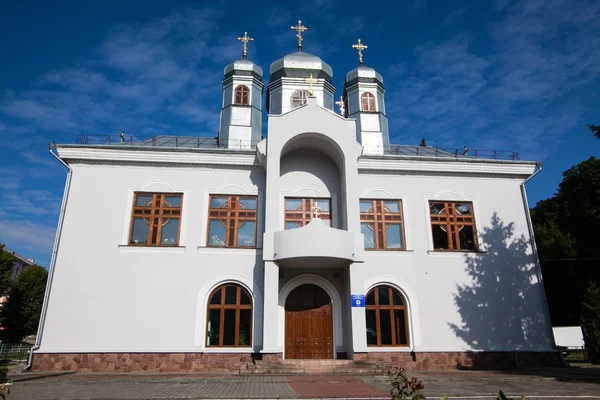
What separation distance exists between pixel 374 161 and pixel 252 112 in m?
6.44

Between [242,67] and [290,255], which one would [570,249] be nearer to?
[290,255]

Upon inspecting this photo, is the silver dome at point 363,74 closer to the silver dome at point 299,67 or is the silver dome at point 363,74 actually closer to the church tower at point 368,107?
the church tower at point 368,107

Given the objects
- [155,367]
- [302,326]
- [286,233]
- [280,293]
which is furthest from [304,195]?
[155,367]

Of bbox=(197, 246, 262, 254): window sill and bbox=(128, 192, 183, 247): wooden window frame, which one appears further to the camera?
bbox=(128, 192, 183, 247): wooden window frame

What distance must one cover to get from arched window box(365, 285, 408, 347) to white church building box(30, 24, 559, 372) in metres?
0.04

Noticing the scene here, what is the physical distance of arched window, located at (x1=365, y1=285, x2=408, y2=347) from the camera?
13.8m

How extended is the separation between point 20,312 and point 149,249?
65.8ft

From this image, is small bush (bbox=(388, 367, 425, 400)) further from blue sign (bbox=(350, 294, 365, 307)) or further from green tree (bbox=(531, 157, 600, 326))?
green tree (bbox=(531, 157, 600, 326))

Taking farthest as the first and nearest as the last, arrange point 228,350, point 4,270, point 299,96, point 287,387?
point 4,270 → point 299,96 → point 228,350 → point 287,387

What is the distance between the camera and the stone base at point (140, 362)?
12.5 meters

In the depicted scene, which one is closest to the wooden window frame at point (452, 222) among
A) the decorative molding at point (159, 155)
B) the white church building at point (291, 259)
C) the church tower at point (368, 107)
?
the white church building at point (291, 259)

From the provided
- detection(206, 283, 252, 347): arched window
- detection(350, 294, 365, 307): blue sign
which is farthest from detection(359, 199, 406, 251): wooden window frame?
detection(206, 283, 252, 347): arched window

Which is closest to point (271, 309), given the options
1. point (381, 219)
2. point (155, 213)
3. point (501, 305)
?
point (381, 219)

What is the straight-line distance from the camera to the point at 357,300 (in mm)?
13102
